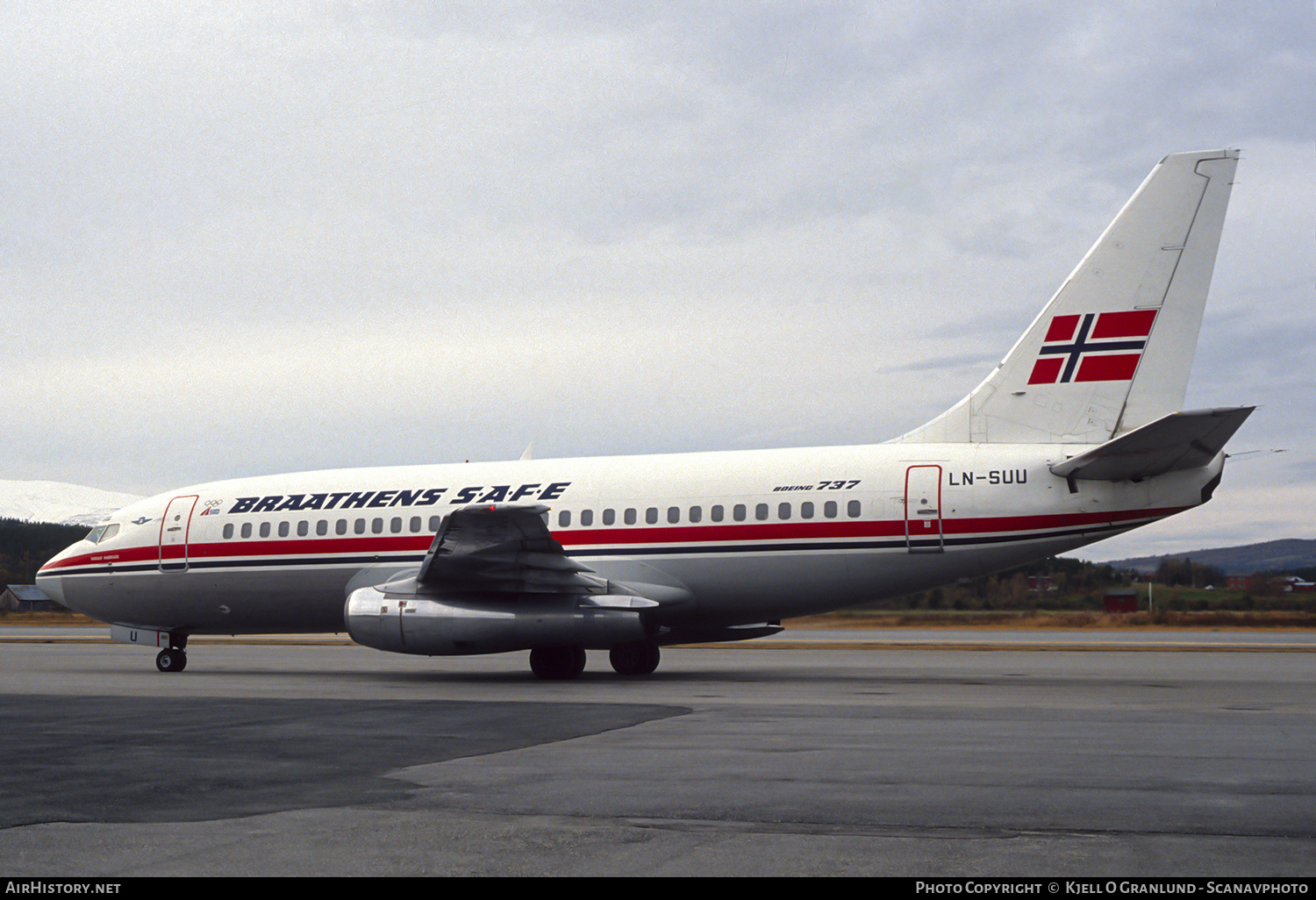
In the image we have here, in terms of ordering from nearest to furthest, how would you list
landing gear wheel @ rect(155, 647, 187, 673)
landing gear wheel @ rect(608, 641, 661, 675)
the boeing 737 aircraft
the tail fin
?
the boeing 737 aircraft < the tail fin < landing gear wheel @ rect(608, 641, 661, 675) < landing gear wheel @ rect(155, 647, 187, 673)

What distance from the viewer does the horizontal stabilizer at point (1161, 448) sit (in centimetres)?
1599

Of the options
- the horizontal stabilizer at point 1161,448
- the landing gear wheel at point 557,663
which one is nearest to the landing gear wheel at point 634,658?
the landing gear wheel at point 557,663

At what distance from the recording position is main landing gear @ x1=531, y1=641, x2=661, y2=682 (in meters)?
20.1

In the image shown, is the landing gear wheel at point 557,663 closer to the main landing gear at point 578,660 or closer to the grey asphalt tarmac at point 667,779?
the main landing gear at point 578,660

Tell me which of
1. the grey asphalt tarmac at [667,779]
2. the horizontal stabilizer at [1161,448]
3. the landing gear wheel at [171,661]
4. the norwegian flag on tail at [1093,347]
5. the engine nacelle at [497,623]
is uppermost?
the norwegian flag on tail at [1093,347]

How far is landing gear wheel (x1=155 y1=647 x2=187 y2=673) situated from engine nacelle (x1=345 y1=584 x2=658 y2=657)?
18.7 feet

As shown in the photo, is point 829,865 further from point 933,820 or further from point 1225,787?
point 1225,787

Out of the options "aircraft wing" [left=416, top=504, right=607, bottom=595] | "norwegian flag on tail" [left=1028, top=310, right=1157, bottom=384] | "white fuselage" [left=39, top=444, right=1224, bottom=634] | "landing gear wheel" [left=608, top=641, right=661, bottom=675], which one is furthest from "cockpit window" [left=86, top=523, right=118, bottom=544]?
"norwegian flag on tail" [left=1028, top=310, right=1157, bottom=384]

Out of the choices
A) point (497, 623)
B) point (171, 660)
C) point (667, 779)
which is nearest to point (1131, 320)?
point (497, 623)

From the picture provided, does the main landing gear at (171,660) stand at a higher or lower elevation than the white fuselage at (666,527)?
lower

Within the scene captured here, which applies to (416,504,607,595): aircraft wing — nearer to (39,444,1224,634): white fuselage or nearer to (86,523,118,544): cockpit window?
(39,444,1224,634): white fuselage

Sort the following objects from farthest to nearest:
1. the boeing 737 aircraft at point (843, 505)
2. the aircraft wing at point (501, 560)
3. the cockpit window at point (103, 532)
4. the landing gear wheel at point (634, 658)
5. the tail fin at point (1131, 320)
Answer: the cockpit window at point (103, 532)
the landing gear wheel at point (634, 658)
the aircraft wing at point (501, 560)
the tail fin at point (1131, 320)
the boeing 737 aircraft at point (843, 505)

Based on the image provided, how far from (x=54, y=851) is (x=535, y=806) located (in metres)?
2.67
